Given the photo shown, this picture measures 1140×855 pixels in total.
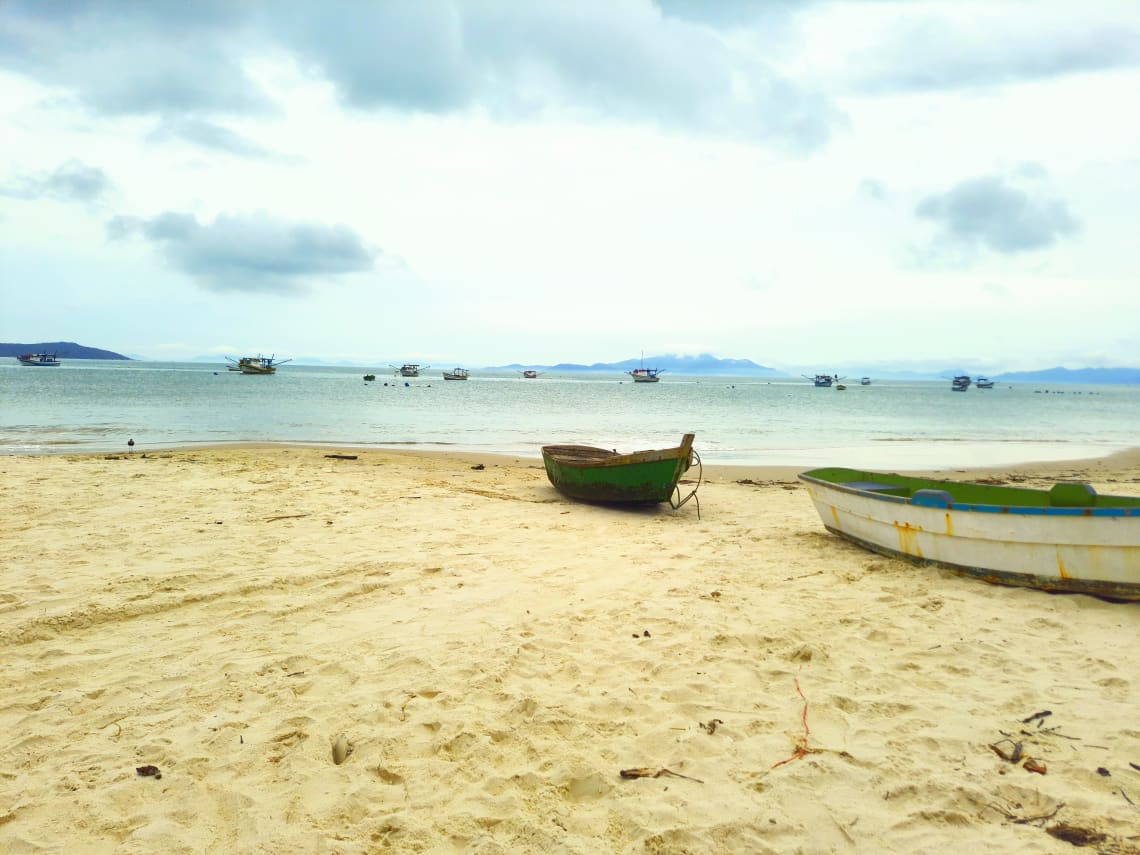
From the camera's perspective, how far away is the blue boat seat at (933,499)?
6.84m

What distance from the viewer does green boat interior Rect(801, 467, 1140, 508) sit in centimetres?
663

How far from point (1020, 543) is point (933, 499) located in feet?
2.83

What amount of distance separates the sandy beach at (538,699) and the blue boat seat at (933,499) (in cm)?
73

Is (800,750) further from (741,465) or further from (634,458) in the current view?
(741,465)

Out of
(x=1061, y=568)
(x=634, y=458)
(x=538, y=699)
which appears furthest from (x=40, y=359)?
(x=1061, y=568)

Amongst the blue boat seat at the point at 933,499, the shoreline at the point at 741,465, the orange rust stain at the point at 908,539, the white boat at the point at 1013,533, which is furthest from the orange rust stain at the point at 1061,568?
the shoreline at the point at 741,465

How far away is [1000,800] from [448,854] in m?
2.64

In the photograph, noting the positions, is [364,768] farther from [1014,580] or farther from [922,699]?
[1014,580]

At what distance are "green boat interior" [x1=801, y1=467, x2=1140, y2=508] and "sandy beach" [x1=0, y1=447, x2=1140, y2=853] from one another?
2.81ft

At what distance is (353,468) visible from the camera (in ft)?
47.9

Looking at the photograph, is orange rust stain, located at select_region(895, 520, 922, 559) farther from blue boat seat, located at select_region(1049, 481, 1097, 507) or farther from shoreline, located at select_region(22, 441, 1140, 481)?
shoreline, located at select_region(22, 441, 1140, 481)

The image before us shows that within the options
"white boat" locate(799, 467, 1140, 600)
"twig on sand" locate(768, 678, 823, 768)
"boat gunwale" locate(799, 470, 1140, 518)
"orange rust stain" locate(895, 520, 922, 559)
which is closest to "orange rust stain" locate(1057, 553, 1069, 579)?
"white boat" locate(799, 467, 1140, 600)

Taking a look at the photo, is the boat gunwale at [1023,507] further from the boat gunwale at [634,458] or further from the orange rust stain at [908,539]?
the boat gunwale at [634,458]

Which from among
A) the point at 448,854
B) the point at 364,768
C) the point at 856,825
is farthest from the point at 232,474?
the point at 856,825
